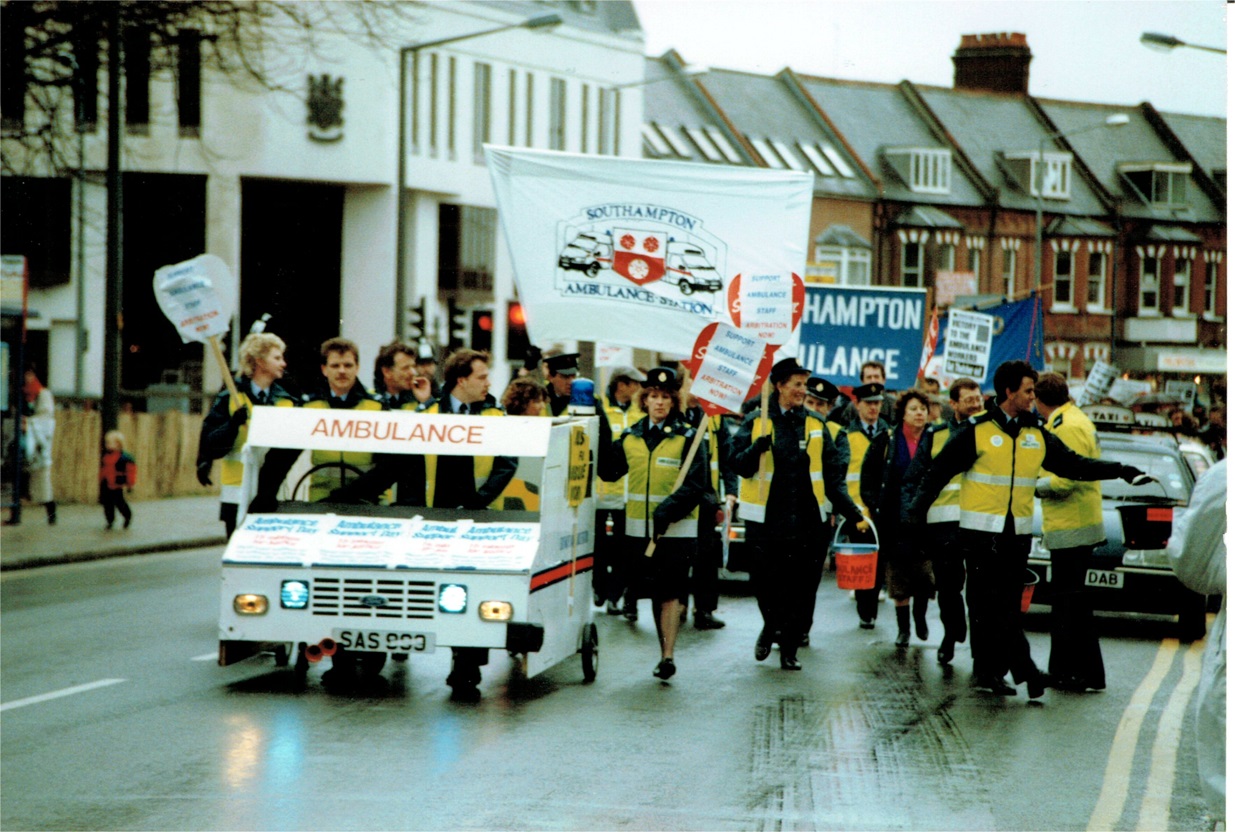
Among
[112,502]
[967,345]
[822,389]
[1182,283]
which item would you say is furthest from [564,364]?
[1182,283]

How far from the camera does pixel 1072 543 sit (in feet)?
35.7

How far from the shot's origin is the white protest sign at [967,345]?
21.0 m

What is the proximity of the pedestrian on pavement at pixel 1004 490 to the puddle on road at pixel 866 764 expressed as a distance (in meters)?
0.50

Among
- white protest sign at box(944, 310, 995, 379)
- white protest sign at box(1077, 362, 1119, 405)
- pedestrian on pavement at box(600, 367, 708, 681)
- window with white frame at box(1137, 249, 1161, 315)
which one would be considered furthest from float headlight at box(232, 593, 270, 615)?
window with white frame at box(1137, 249, 1161, 315)

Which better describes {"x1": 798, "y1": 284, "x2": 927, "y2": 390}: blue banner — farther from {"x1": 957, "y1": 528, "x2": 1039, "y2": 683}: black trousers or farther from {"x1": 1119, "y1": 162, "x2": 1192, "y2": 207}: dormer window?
{"x1": 1119, "y1": 162, "x2": 1192, "y2": 207}: dormer window

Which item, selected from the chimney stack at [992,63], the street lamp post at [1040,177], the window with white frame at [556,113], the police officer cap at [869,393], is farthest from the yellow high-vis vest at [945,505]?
the chimney stack at [992,63]

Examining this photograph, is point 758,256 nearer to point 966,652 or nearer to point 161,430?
point 966,652

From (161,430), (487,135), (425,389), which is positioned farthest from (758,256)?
(487,135)

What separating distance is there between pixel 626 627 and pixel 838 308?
27.3ft

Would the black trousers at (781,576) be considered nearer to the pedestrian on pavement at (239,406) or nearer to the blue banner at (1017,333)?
the pedestrian on pavement at (239,406)

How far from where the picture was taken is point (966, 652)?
1284 centimetres

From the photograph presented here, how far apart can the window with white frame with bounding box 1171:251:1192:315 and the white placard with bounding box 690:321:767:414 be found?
201 ft

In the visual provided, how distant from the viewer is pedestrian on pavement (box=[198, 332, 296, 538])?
11461 millimetres

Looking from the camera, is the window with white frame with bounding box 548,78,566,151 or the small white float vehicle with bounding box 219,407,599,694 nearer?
the small white float vehicle with bounding box 219,407,599,694
